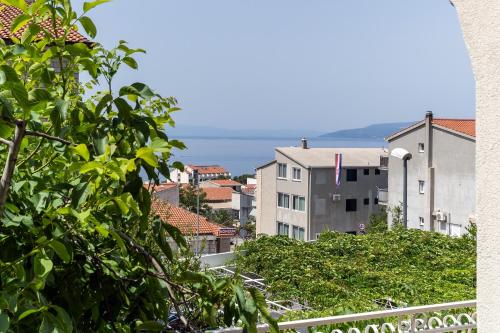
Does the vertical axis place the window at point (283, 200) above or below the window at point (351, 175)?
below

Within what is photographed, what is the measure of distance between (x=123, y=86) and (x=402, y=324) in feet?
9.93

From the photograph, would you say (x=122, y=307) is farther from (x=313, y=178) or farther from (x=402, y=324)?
(x=313, y=178)

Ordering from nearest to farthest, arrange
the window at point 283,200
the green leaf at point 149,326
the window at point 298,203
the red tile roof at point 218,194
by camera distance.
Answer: the green leaf at point 149,326, the window at point 298,203, the window at point 283,200, the red tile roof at point 218,194

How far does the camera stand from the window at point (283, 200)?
42125mm

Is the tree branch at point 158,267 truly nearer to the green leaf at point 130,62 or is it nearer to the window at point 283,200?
the green leaf at point 130,62

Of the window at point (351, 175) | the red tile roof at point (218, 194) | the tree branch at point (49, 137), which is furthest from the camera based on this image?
the red tile roof at point (218, 194)

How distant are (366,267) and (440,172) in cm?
2221

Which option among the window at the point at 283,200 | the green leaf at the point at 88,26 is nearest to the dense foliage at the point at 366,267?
the green leaf at the point at 88,26

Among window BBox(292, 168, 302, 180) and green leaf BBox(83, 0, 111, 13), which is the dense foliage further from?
window BBox(292, 168, 302, 180)

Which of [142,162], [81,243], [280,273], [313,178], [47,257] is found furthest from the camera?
[313,178]

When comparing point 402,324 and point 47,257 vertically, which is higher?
point 47,257

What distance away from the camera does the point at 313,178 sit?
40219 mm

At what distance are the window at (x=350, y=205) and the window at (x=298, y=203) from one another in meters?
3.41

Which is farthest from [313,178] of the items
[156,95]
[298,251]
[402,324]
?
[156,95]
